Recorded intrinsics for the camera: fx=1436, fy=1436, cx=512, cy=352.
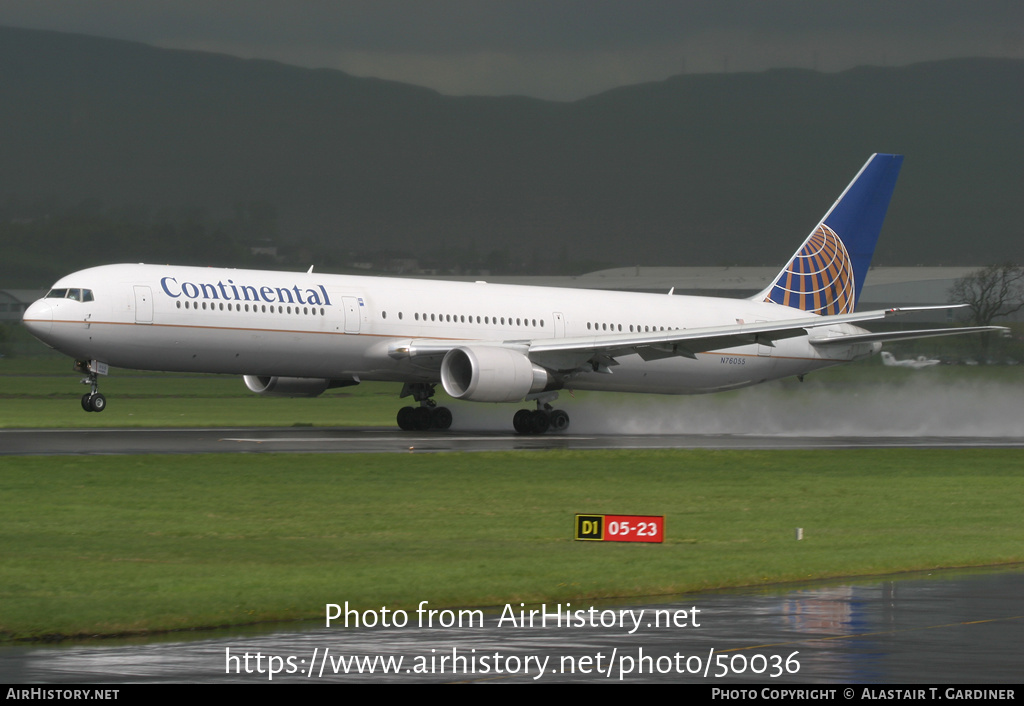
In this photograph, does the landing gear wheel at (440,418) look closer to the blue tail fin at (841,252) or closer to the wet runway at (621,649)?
the blue tail fin at (841,252)

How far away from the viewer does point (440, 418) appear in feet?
129

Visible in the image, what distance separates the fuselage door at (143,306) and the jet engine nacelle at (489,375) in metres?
7.30

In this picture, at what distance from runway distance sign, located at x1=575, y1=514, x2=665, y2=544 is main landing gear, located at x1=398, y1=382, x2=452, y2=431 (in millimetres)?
20680

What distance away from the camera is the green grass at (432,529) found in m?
13.6

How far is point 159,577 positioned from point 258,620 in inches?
92.6

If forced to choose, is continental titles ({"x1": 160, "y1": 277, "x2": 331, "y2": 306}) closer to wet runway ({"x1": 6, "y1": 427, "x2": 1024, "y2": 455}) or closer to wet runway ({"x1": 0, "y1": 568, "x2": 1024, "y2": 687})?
wet runway ({"x1": 6, "y1": 427, "x2": 1024, "y2": 455})

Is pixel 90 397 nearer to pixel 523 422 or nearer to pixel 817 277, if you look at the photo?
pixel 523 422

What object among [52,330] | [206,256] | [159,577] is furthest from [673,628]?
[206,256]

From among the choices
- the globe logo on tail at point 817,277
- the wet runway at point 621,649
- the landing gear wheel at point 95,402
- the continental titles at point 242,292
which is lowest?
the wet runway at point 621,649

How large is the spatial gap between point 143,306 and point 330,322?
4.69 metres

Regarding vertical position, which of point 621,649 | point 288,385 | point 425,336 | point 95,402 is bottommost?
point 621,649

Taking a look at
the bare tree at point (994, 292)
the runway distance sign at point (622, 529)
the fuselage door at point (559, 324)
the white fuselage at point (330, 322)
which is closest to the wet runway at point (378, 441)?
the white fuselage at point (330, 322)

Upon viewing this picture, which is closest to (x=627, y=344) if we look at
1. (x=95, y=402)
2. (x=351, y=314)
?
(x=351, y=314)

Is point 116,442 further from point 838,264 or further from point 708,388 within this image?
→ point 838,264
